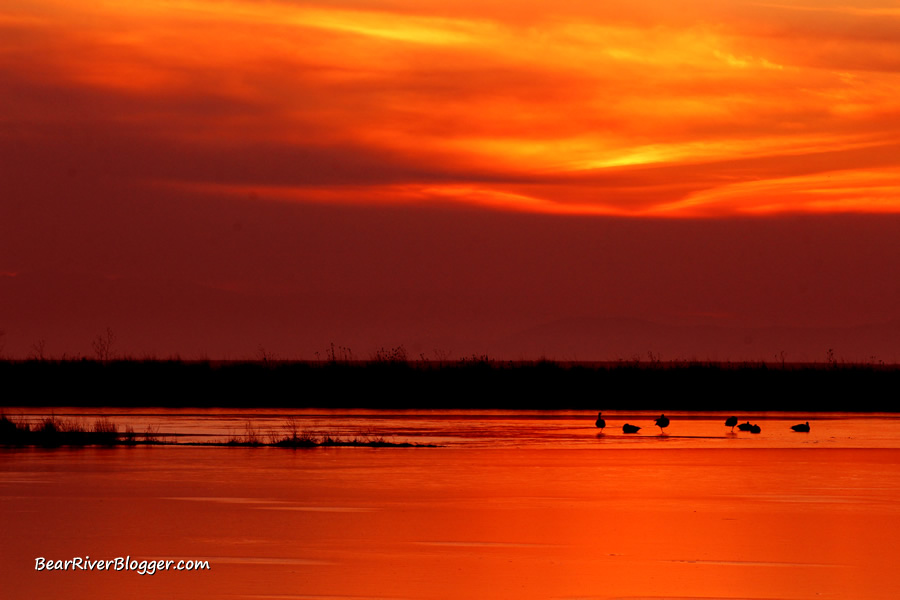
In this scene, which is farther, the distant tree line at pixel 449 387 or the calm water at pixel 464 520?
the distant tree line at pixel 449 387

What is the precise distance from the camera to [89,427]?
32812mm

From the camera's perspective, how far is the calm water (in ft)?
42.2

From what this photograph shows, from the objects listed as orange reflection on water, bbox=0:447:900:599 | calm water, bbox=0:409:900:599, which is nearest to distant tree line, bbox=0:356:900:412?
calm water, bbox=0:409:900:599

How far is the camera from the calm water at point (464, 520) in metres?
12.9

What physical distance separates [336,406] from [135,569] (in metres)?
32.8

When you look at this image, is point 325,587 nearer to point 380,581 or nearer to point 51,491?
point 380,581

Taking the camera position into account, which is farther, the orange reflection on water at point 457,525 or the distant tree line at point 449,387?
the distant tree line at point 449,387

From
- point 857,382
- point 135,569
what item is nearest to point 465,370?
point 857,382

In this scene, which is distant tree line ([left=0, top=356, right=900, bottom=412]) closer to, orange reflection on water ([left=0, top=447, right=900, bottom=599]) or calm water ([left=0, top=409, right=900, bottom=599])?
calm water ([left=0, top=409, right=900, bottom=599])

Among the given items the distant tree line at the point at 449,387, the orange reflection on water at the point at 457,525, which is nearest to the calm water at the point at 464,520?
the orange reflection on water at the point at 457,525

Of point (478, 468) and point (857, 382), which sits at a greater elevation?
point (857, 382)

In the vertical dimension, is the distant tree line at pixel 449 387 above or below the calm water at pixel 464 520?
above

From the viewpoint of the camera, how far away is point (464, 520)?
1680cm

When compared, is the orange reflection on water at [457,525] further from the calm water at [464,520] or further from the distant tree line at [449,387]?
the distant tree line at [449,387]
